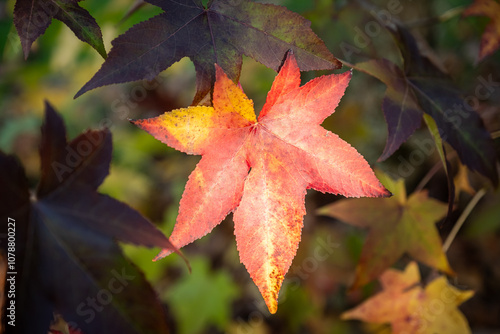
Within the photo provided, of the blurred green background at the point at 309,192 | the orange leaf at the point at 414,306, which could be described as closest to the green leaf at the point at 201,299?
Result: the blurred green background at the point at 309,192

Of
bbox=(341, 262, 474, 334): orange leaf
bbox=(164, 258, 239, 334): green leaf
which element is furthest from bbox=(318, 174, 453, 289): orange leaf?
bbox=(164, 258, 239, 334): green leaf

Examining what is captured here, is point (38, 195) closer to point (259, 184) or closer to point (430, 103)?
point (259, 184)

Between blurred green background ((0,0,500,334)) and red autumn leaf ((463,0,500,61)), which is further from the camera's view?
blurred green background ((0,0,500,334))

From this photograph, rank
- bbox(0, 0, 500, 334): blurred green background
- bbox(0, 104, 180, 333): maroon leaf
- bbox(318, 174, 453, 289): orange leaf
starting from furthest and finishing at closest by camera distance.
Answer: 1. bbox(0, 0, 500, 334): blurred green background
2. bbox(318, 174, 453, 289): orange leaf
3. bbox(0, 104, 180, 333): maroon leaf

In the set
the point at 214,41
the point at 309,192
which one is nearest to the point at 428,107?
the point at 214,41

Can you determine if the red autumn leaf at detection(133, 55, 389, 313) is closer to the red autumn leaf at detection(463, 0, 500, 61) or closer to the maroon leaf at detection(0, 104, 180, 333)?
the maroon leaf at detection(0, 104, 180, 333)

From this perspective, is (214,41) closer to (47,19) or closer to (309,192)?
(47,19)

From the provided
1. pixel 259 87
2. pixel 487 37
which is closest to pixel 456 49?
pixel 259 87
